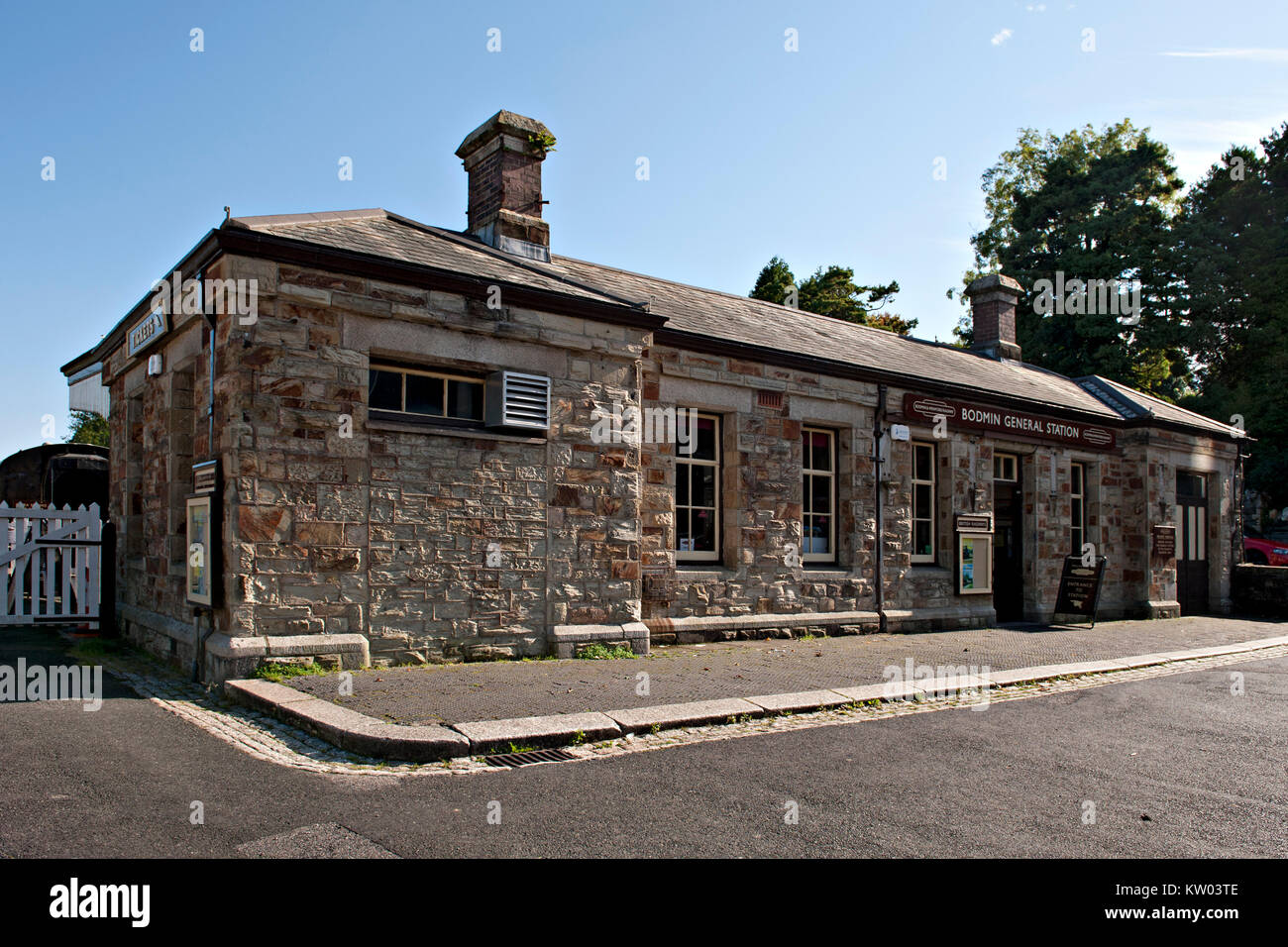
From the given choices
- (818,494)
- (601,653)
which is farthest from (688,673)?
(818,494)

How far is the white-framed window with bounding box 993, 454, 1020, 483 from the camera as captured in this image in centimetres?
1622

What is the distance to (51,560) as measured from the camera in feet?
36.9

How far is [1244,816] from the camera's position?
488 cm

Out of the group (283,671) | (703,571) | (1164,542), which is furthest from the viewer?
(1164,542)

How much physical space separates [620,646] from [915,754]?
4467 mm

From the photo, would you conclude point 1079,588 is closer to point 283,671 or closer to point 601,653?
point 601,653

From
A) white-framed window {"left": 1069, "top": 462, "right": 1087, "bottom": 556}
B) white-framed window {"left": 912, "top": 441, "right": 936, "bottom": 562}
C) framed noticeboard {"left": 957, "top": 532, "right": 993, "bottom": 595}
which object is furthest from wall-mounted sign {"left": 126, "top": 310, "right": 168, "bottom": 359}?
white-framed window {"left": 1069, "top": 462, "right": 1087, "bottom": 556}

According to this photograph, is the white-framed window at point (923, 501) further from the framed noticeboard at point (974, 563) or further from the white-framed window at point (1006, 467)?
the white-framed window at point (1006, 467)

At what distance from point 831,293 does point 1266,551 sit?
790 inches

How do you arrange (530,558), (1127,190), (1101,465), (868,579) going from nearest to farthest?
1. (530,558)
2. (868,579)
3. (1101,465)
4. (1127,190)

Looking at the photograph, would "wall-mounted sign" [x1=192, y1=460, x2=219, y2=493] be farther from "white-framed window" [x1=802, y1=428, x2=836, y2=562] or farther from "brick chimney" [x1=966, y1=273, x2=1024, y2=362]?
"brick chimney" [x1=966, y1=273, x2=1024, y2=362]

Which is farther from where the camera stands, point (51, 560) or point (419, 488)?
point (51, 560)

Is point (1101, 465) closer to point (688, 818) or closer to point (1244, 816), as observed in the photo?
point (1244, 816)
